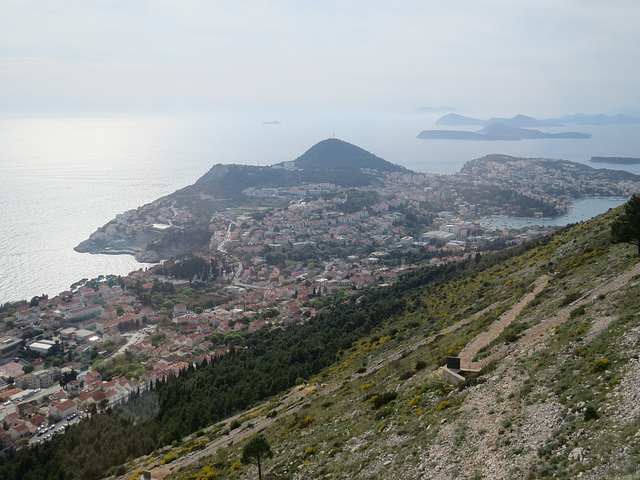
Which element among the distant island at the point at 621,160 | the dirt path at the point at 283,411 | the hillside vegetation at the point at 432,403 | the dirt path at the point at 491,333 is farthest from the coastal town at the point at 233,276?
the distant island at the point at 621,160

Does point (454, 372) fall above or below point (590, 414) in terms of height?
below

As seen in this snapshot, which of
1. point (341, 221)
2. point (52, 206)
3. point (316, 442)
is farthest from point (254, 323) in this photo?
point (52, 206)

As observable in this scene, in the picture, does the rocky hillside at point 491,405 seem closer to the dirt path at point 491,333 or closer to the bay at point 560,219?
the dirt path at point 491,333

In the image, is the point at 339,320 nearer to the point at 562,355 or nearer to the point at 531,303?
the point at 531,303

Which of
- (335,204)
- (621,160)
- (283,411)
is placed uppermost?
(621,160)

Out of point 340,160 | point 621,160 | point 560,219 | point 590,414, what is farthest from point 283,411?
point 621,160

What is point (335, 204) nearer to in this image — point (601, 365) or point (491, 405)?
point (491, 405)
